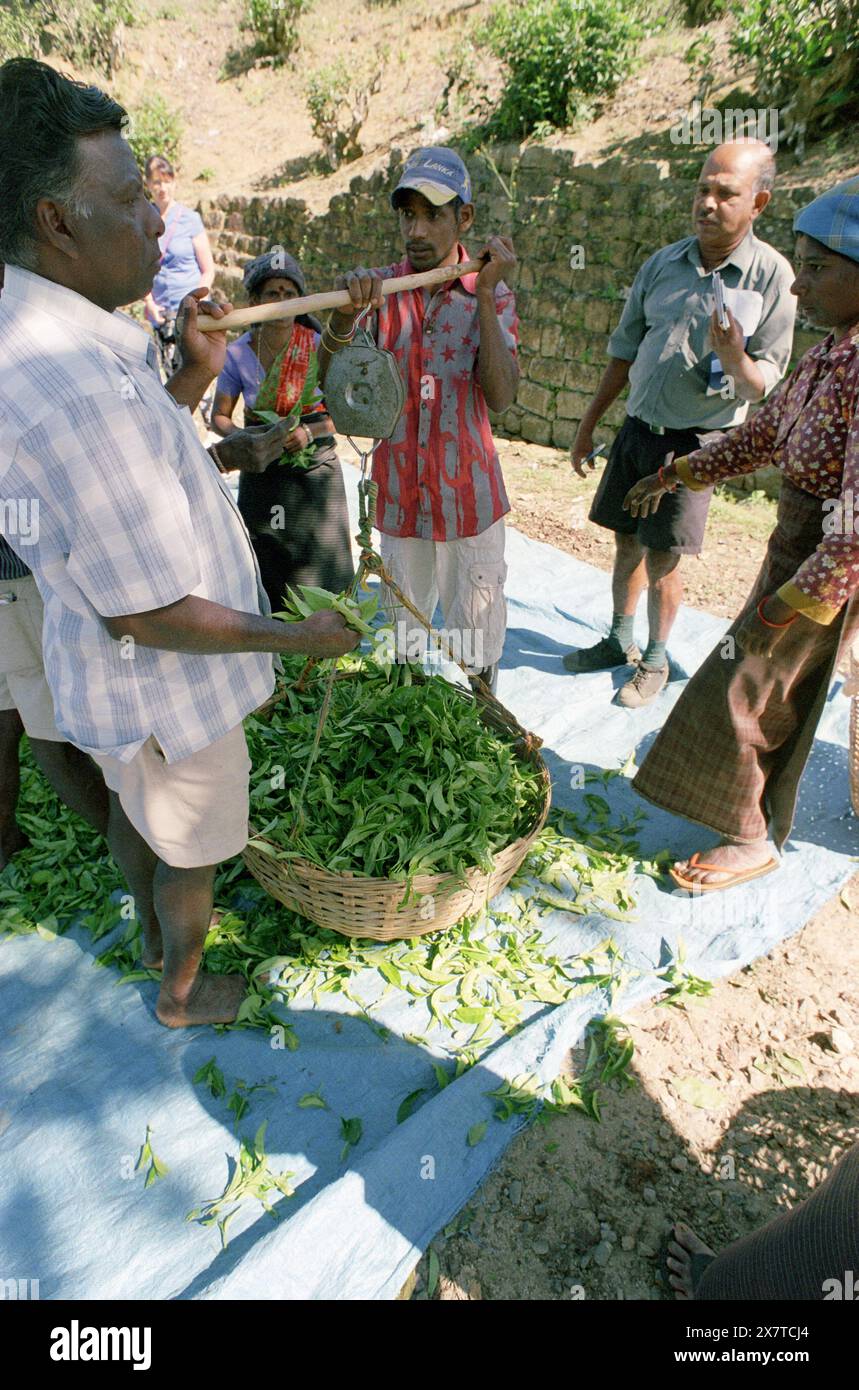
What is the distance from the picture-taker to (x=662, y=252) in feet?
11.9

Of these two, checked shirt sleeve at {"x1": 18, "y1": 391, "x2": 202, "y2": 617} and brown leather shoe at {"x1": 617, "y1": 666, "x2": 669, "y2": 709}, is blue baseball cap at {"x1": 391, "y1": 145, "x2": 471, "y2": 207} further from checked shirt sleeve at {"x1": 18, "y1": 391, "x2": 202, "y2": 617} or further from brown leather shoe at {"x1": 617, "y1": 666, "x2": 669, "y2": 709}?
brown leather shoe at {"x1": 617, "y1": 666, "x2": 669, "y2": 709}

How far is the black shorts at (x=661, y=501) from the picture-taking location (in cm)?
365

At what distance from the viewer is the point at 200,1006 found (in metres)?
2.40

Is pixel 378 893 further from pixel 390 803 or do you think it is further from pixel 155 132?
pixel 155 132

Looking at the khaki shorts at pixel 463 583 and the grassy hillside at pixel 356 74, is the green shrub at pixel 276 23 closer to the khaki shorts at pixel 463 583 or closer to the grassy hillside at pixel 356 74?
the grassy hillside at pixel 356 74

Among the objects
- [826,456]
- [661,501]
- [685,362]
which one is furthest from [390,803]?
[685,362]

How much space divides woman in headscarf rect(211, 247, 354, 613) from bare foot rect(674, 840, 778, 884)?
2.08 meters

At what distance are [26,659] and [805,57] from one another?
771cm

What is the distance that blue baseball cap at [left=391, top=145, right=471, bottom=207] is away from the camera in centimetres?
272

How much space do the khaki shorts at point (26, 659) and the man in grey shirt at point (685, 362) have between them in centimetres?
246

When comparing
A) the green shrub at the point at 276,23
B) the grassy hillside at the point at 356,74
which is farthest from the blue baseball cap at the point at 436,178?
the green shrub at the point at 276,23

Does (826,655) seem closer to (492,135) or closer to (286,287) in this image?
(286,287)

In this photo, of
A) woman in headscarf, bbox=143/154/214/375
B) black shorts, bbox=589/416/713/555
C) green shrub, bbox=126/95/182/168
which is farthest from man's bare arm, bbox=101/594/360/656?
green shrub, bbox=126/95/182/168
